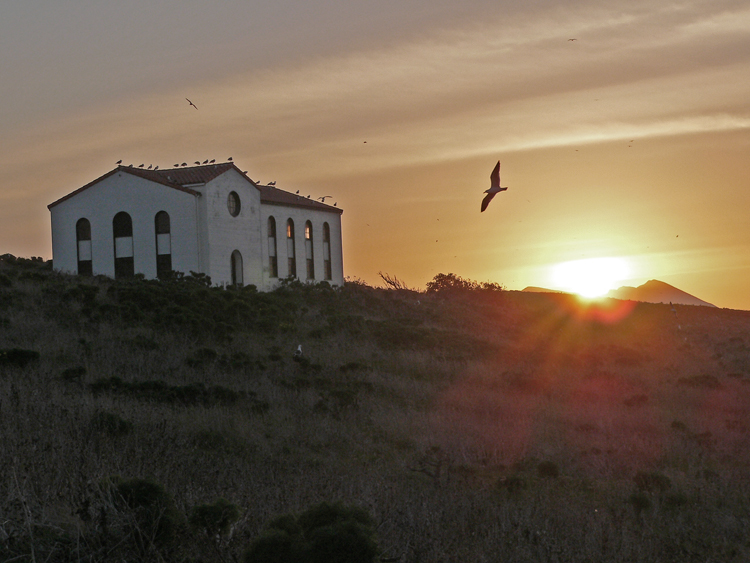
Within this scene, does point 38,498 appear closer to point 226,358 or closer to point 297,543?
point 297,543

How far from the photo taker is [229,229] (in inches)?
1687

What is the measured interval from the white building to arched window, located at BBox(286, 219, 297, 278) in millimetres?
2766

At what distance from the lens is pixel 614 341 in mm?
42188

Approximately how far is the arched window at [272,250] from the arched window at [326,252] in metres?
5.55

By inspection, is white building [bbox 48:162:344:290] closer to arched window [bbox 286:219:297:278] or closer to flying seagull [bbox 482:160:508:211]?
arched window [bbox 286:219:297:278]

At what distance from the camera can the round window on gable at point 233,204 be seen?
142 ft

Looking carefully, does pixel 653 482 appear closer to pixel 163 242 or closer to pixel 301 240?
pixel 163 242

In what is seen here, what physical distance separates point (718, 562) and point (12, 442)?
8.43 metres

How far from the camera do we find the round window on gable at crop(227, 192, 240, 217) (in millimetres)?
43344

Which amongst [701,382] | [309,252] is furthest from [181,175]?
[701,382]

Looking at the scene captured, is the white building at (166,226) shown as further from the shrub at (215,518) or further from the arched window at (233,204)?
the shrub at (215,518)

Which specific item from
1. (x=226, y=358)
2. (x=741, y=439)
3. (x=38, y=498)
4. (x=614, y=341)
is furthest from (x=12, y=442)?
(x=614, y=341)

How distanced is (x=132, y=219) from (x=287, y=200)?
11.1 metres

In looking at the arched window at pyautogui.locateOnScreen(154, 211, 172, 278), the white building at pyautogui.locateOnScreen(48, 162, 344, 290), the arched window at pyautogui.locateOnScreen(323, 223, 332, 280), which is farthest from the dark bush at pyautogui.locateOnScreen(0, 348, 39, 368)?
the arched window at pyautogui.locateOnScreen(323, 223, 332, 280)
